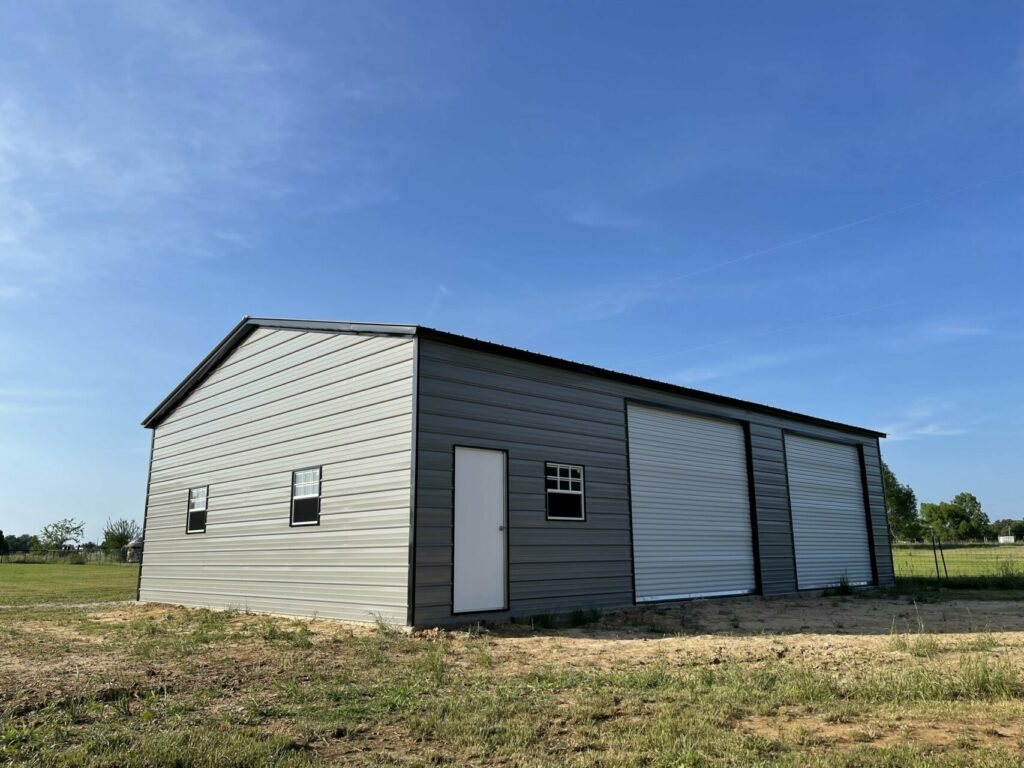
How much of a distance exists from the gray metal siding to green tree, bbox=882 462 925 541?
64690 millimetres

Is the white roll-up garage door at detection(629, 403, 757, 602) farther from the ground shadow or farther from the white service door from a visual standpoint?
the white service door

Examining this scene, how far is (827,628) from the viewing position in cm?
1116

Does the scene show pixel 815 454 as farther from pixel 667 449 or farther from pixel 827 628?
pixel 827 628

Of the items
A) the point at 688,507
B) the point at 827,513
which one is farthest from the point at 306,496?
the point at 827,513

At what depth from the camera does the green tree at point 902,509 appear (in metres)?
70.3

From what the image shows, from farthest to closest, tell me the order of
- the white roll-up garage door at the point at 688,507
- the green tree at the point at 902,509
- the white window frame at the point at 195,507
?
the green tree at the point at 902,509
the white window frame at the point at 195,507
the white roll-up garage door at the point at 688,507

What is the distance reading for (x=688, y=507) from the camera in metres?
15.7

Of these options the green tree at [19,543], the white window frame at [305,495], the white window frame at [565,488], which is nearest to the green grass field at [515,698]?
the white window frame at [565,488]

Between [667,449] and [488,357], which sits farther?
[667,449]

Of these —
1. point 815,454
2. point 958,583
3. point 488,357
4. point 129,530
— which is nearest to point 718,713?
point 488,357

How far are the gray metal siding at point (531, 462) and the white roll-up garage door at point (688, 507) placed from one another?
0.56 metres

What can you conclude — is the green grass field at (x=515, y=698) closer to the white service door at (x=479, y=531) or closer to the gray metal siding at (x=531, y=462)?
the white service door at (x=479, y=531)

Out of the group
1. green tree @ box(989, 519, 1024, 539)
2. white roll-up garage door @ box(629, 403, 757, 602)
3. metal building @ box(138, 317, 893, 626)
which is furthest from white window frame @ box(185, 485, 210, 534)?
green tree @ box(989, 519, 1024, 539)

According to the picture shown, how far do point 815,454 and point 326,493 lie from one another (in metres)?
13.8
